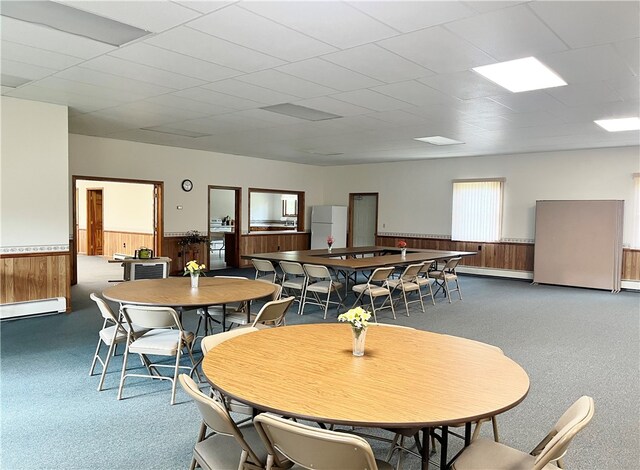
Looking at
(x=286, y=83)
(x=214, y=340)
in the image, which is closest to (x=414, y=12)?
(x=286, y=83)

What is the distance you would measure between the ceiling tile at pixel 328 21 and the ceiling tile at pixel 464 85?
1.27 meters

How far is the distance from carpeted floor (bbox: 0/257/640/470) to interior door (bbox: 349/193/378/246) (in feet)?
21.1

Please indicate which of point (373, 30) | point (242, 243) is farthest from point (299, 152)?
point (373, 30)

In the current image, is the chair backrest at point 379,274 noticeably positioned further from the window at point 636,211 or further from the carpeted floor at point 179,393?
the window at point 636,211

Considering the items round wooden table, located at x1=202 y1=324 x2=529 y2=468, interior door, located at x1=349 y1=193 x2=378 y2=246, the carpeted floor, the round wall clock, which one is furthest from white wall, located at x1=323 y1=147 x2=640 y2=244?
round wooden table, located at x1=202 y1=324 x2=529 y2=468

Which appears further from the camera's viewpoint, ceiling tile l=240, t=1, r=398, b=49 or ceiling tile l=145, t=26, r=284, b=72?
ceiling tile l=145, t=26, r=284, b=72

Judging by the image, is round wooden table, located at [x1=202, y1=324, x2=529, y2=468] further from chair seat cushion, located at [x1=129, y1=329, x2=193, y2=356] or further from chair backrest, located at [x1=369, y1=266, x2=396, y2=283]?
chair backrest, located at [x1=369, y1=266, x2=396, y2=283]

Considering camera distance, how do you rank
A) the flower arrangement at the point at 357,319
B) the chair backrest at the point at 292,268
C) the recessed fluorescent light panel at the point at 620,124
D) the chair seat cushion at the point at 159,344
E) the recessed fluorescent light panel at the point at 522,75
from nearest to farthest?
the flower arrangement at the point at 357,319 < the chair seat cushion at the point at 159,344 < the recessed fluorescent light panel at the point at 522,75 < the recessed fluorescent light panel at the point at 620,124 < the chair backrest at the point at 292,268

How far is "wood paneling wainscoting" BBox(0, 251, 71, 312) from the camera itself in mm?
5680

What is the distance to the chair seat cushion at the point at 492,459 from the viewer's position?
6.00 feet

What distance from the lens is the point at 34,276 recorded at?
19.4 feet

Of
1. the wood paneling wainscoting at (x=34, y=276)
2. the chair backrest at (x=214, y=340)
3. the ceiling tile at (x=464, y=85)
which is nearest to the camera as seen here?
the chair backrest at (x=214, y=340)

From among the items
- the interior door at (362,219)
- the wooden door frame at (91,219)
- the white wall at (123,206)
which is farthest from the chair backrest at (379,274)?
the wooden door frame at (91,219)

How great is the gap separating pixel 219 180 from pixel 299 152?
207cm
